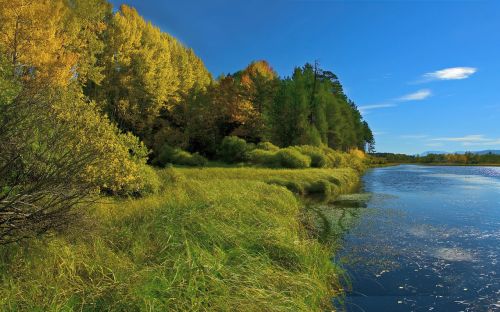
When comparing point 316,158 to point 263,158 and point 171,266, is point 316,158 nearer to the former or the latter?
point 263,158

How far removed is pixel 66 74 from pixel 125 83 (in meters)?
13.6

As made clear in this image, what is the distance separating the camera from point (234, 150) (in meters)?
35.4

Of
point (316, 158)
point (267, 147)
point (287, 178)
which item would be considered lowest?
point (287, 178)

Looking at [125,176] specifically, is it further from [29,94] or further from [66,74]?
[66,74]

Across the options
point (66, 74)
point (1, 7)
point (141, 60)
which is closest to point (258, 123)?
point (141, 60)

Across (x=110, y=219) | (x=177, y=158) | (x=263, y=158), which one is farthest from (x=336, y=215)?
(x=177, y=158)

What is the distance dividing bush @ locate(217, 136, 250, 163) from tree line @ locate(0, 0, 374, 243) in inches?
167

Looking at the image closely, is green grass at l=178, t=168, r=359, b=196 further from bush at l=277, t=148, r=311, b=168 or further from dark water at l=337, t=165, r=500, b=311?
dark water at l=337, t=165, r=500, b=311

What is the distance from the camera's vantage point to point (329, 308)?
21.9ft

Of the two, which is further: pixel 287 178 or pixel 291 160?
pixel 291 160

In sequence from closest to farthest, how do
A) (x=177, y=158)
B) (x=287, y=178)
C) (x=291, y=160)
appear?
(x=287, y=178) < (x=291, y=160) < (x=177, y=158)

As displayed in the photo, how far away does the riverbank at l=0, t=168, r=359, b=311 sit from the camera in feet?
16.6

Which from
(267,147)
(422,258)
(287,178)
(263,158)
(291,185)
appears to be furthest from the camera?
(267,147)

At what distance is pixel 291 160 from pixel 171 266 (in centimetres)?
2527
